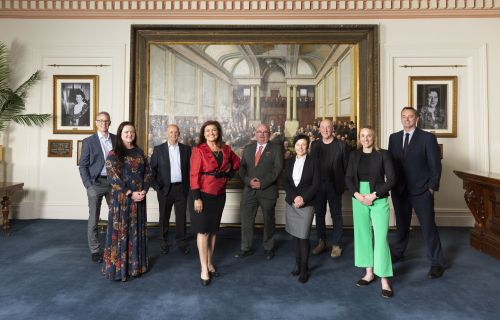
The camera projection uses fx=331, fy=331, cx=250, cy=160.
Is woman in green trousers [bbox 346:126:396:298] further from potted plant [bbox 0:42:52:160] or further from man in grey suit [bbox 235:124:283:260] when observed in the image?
potted plant [bbox 0:42:52:160]

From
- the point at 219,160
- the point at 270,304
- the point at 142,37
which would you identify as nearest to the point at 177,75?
the point at 142,37

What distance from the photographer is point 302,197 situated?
350 centimetres

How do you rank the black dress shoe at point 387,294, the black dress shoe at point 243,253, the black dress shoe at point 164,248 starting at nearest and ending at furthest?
the black dress shoe at point 387,294 → the black dress shoe at point 243,253 → the black dress shoe at point 164,248

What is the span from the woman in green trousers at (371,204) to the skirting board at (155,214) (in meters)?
2.65

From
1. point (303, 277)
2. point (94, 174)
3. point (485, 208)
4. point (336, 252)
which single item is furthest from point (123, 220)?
point (485, 208)

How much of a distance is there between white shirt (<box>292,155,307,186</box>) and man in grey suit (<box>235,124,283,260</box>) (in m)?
0.68

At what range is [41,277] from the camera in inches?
143

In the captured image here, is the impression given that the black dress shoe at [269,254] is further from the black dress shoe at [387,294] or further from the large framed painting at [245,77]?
the large framed painting at [245,77]

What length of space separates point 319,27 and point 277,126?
197 centimetres

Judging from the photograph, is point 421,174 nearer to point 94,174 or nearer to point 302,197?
point 302,197

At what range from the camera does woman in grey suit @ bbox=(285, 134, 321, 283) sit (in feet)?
11.6

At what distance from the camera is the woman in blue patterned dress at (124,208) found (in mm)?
3463

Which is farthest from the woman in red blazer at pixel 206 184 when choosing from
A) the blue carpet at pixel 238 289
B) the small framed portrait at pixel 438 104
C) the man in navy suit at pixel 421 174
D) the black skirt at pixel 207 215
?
the small framed portrait at pixel 438 104

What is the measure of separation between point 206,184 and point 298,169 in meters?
1.01
